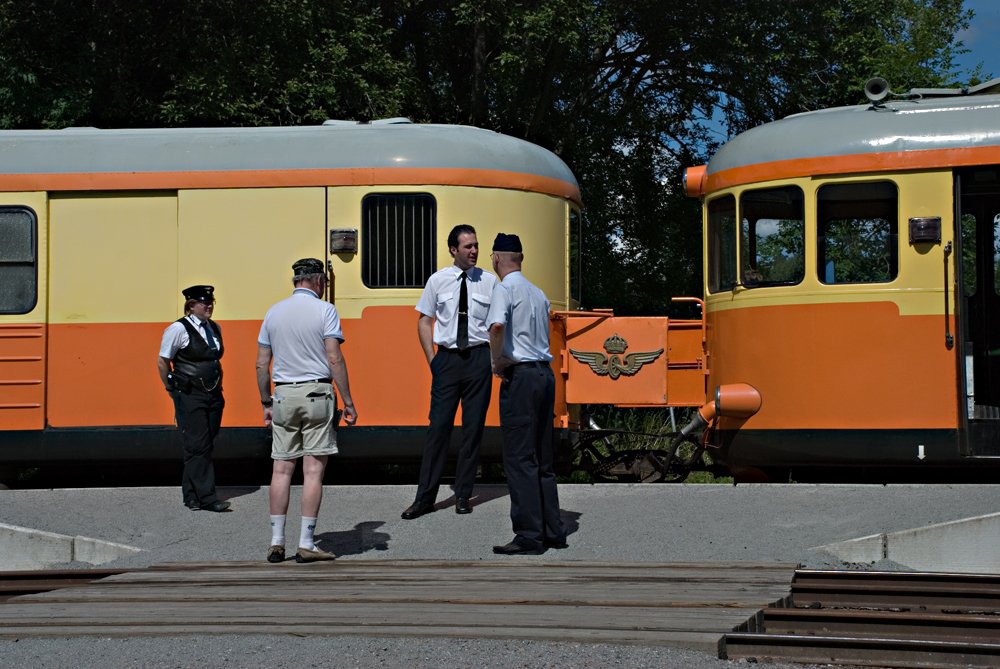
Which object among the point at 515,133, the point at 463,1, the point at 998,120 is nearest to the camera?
the point at 998,120

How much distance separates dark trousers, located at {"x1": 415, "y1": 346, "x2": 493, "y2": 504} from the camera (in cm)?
905

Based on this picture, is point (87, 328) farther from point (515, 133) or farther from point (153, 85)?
point (515, 133)

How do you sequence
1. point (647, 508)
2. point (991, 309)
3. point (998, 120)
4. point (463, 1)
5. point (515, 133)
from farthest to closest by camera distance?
point (515, 133) < point (463, 1) < point (991, 309) < point (998, 120) < point (647, 508)

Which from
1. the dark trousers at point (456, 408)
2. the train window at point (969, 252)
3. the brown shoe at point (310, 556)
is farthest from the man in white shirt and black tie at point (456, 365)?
the train window at point (969, 252)

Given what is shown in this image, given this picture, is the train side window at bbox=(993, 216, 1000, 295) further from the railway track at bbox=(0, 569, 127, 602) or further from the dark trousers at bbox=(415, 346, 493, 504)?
the railway track at bbox=(0, 569, 127, 602)

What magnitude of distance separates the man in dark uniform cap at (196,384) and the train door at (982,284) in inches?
219

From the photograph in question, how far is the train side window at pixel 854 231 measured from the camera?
10.0 meters

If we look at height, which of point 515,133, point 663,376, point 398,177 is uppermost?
point 515,133

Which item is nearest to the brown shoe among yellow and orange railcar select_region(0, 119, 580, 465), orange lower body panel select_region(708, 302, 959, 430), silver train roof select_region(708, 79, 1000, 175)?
yellow and orange railcar select_region(0, 119, 580, 465)

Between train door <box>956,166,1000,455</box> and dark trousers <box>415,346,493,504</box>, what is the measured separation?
370 centimetres

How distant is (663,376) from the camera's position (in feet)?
36.0

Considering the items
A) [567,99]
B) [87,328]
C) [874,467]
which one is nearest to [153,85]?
[567,99]

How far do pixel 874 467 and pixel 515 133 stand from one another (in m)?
12.4

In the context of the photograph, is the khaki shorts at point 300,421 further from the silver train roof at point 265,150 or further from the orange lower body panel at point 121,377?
the silver train roof at point 265,150
